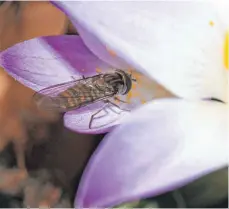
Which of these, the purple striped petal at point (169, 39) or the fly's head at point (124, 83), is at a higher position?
the purple striped petal at point (169, 39)

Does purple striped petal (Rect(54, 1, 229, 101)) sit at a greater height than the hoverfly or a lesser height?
greater

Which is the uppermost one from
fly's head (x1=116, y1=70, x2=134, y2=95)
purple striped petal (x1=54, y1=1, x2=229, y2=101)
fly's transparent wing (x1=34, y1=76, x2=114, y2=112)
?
purple striped petal (x1=54, y1=1, x2=229, y2=101)

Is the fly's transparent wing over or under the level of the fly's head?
under

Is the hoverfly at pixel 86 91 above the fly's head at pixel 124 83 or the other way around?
the other way around

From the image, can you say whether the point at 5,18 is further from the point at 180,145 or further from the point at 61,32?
the point at 180,145

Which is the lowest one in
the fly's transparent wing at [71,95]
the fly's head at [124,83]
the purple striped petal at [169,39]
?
the fly's transparent wing at [71,95]
